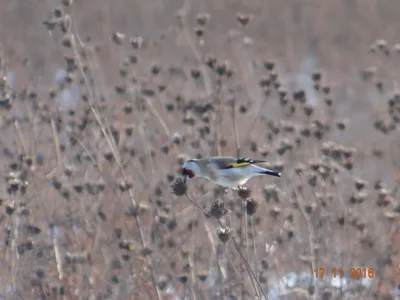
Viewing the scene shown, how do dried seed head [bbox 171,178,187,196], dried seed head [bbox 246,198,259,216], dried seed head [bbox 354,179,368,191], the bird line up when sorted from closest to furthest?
dried seed head [bbox 246,198,259,216]
dried seed head [bbox 171,178,187,196]
the bird
dried seed head [bbox 354,179,368,191]

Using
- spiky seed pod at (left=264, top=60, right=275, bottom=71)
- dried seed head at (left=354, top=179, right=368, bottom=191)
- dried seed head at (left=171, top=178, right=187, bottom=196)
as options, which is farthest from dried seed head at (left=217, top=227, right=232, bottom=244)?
spiky seed pod at (left=264, top=60, right=275, bottom=71)

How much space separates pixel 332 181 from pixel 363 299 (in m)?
0.74

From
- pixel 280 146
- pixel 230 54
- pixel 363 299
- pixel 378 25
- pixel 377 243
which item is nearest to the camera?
pixel 363 299

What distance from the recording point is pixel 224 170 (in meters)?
4.38

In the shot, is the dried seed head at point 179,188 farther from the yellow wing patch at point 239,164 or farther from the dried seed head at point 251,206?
the yellow wing patch at point 239,164

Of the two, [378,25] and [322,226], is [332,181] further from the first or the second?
[378,25]

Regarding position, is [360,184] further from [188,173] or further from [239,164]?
[188,173]

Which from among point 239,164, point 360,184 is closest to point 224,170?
point 239,164

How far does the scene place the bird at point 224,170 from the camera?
4375 mm

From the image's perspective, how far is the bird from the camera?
14.4ft

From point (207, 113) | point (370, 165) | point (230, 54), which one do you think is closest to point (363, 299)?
point (207, 113)

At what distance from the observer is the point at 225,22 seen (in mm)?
14484
